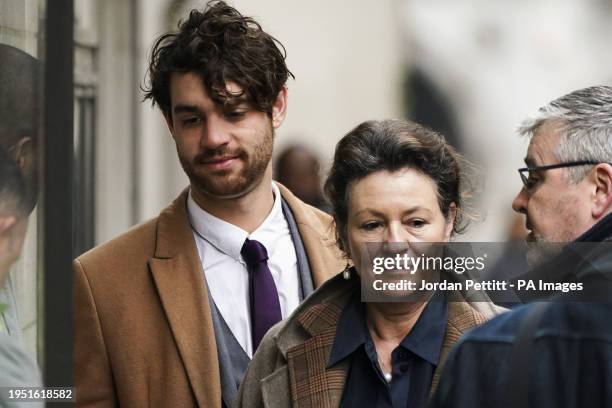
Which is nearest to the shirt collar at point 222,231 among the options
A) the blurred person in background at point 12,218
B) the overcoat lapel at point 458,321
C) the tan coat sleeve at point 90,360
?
the tan coat sleeve at point 90,360

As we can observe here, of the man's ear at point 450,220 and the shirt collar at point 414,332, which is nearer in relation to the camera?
the shirt collar at point 414,332

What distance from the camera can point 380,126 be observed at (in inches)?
130

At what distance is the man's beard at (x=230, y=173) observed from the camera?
3.55 m

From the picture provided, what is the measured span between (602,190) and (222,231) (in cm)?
108

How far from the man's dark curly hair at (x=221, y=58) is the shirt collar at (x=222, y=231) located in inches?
11.2

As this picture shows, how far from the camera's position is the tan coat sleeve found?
346cm

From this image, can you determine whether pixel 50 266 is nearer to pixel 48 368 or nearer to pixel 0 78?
pixel 48 368

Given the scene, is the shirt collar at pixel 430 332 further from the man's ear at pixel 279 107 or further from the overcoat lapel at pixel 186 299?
the man's ear at pixel 279 107

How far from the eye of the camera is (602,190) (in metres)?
2.99

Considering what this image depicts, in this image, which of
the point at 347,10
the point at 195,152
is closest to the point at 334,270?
the point at 195,152

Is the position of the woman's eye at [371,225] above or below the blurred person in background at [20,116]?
below

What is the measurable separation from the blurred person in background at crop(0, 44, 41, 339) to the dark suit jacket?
67 cm

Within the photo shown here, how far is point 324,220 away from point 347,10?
7.95 feet

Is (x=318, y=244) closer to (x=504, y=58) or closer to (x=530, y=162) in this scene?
(x=530, y=162)
